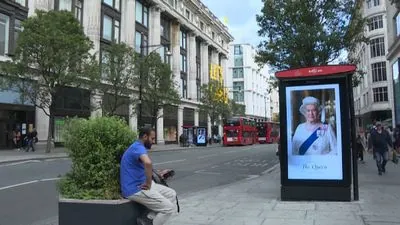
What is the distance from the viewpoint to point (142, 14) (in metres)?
57.2

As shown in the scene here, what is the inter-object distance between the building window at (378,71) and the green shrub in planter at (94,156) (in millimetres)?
70920

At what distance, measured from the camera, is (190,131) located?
198ft

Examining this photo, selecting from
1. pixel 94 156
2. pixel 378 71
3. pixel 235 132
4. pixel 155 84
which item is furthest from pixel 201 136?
pixel 94 156

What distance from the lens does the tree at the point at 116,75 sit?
1500 inches

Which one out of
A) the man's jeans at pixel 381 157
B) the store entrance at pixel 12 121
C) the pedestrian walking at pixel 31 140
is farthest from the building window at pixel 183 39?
the man's jeans at pixel 381 157

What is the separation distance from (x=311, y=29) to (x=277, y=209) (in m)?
16.1

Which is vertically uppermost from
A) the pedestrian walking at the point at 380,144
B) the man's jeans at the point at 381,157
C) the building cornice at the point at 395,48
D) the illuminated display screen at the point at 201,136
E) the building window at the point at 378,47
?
the building window at the point at 378,47

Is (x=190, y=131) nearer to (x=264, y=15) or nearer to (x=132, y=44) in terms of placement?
(x=132, y=44)

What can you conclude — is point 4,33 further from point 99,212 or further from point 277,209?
point 99,212

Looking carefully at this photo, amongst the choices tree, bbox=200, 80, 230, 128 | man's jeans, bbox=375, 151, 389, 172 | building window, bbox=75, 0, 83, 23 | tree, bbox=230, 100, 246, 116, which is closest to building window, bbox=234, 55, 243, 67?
tree, bbox=230, 100, 246, 116

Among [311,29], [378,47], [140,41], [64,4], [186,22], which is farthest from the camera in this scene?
[378,47]

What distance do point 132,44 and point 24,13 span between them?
17.6 meters

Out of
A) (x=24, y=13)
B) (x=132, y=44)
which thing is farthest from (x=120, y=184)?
(x=132, y=44)

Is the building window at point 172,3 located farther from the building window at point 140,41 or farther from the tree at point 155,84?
the tree at point 155,84
